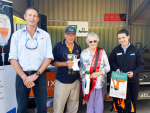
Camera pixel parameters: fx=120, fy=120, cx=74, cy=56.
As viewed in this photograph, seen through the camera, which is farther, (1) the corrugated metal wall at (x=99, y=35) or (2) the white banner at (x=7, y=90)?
(1) the corrugated metal wall at (x=99, y=35)

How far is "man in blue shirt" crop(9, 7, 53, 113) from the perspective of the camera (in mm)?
1589

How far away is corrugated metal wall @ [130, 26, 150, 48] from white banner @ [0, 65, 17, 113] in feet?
20.0

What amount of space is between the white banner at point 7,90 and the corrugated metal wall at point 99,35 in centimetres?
430

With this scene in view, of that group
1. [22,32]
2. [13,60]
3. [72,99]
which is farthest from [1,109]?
[22,32]

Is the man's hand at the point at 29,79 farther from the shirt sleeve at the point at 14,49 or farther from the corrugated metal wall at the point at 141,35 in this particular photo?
the corrugated metal wall at the point at 141,35

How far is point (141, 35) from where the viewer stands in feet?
20.9

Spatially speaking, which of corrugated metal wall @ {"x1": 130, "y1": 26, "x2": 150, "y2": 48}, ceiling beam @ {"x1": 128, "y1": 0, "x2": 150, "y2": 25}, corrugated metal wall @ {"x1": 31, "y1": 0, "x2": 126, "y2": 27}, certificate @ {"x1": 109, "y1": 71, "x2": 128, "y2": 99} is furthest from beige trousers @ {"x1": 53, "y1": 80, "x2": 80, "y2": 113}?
corrugated metal wall @ {"x1": 130, "y1": 26, "x2": 150, "y2": 48}

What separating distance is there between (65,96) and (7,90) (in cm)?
99

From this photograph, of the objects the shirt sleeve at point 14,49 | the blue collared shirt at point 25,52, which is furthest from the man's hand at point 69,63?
the shirt sleeve at point 14,49

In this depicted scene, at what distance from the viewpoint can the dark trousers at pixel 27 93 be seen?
1624mm

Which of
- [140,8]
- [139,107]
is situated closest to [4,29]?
[139,107]

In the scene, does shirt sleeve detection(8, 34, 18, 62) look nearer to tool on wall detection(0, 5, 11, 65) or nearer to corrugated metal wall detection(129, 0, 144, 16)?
tool on wall detection(0, 5, 11, 65)

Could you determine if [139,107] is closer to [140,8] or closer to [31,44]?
[31,44]

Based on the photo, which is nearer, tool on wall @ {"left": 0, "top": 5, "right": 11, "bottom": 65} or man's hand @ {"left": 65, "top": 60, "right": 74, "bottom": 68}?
man's hand @ {"left": 65, "top": 60, "right": 74, "bottom": 68}
